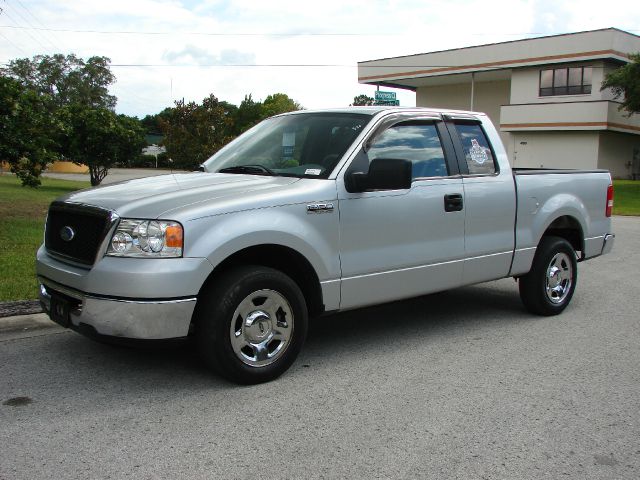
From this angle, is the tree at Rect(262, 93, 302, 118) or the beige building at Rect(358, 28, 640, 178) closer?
the beige building at Rect(358, 28, 640, 178)

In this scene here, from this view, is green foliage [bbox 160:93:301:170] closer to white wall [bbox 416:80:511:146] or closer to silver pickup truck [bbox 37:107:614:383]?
silver pickup truck [bbox 37:107:614:383]

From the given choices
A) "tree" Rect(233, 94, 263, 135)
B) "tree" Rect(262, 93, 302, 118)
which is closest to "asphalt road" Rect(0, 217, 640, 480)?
"tree" Rect(262, 93, 302, 118)

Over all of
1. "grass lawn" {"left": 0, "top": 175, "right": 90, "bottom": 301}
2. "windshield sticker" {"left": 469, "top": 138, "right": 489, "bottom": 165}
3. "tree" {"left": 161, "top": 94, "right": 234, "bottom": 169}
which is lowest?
"grass lawn" {"left": 0, "top": 175, "right": 90, "bottom": 301}

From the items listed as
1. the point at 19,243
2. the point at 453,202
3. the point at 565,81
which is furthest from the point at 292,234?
the point at 565,81

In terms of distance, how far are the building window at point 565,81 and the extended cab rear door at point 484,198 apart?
3936 cm

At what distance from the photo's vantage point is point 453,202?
216 inches

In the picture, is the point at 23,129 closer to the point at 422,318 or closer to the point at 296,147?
the point at 296,147

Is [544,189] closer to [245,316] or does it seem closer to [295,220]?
[295,220]

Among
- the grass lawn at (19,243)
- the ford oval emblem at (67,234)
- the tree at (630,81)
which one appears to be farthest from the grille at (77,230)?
the tree at (630,81)

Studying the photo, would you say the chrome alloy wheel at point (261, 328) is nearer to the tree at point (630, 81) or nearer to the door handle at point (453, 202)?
the door handle at point (453, 202)

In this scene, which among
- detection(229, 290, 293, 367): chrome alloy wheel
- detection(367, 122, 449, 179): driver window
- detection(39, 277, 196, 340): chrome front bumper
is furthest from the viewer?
detection(367, 122, 449, 179): driver window

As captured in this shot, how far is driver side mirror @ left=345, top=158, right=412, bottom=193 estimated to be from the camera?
4.67m

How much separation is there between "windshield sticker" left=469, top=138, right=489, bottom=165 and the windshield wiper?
1932 millimetres

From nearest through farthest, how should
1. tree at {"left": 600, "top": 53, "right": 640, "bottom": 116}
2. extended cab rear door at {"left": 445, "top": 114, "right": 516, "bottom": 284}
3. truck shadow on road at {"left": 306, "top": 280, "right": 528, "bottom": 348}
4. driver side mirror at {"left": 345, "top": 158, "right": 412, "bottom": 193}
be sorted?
driver side mirror at {"left": 345, "top": 158, "right": 412, "bottom": 193}
extended cab rear door at {"left": 445, "top": 114, "right": 516, "bottom": 284}
truck shadow on road at {"left": 306, "top": 280, "right": 528, "bottom": 348}
tree at {"left": 600, "top": 53, "right": 640, "bottom": 116}
